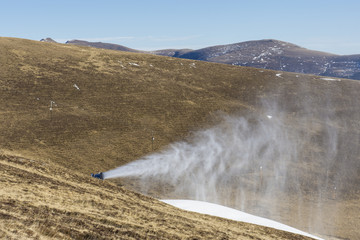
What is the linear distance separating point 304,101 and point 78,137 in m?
42.0

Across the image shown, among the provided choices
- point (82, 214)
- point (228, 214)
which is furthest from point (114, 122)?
point (82, 214)

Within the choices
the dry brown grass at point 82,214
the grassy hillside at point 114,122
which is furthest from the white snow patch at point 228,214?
the grassy hillside at point 114,122

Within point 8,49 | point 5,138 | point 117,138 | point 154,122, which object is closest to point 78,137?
point 117,138

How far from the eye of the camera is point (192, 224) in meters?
17.9

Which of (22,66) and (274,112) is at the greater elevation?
(22,66)

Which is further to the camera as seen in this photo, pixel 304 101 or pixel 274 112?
pixel 304 101

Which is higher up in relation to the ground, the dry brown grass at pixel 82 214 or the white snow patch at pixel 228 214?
the dry brown grass at pixel 82 214

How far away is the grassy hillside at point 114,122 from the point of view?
52.5 ft

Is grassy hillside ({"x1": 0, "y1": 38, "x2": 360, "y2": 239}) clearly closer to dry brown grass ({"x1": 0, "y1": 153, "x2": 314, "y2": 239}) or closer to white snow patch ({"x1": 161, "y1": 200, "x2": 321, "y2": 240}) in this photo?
dry brown grass ({"x1": 0, "y1": 153, "x2": 314, "y2": 239})

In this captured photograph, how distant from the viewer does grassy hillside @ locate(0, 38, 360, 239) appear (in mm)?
15992

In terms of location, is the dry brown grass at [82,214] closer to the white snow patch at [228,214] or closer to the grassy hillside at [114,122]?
the grassy hillside at [114,122]

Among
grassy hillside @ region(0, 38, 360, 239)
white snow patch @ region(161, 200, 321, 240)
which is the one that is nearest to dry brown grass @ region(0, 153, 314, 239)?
grassy hillside @ region(0, 38, 360, 239)

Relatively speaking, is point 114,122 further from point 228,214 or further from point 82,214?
point 82,214

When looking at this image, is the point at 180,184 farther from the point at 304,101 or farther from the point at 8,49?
the point at 8,49
